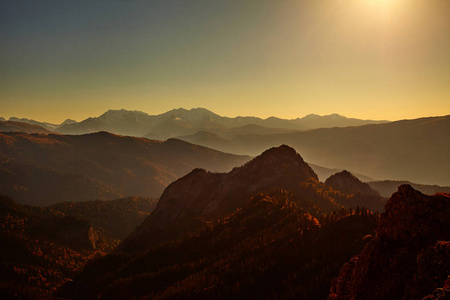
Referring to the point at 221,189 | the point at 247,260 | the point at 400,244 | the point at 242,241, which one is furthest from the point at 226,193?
the point at 400,244

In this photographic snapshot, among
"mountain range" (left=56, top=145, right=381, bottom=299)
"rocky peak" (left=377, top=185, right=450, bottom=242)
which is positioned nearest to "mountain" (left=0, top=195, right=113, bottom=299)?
"mountain range" (left=56, top=145, right=381, bottom=299)

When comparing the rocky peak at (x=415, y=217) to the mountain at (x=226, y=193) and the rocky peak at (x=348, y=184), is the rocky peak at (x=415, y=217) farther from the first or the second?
the rocky peak at (x=348, y=184)

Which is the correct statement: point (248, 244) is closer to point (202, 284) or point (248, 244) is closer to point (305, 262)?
point (202, 284)

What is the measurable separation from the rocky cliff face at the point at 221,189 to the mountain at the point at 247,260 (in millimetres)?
12618

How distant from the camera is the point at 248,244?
5322 centimetres

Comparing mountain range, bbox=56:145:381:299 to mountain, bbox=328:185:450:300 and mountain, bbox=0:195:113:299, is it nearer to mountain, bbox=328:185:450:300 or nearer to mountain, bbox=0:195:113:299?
mountain, bbox=328:185:450:300

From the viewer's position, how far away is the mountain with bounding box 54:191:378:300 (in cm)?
3406

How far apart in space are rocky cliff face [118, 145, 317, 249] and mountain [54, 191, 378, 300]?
12618 millimetres

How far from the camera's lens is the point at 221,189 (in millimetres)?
103000

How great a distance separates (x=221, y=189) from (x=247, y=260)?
5909 centimetres

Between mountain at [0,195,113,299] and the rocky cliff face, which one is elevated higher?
the rocky cliff face

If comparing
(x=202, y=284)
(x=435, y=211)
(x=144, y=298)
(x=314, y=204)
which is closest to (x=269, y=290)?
(x=202, y=284)

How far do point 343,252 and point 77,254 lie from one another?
134m

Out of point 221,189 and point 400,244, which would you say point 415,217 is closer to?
point 400,244
